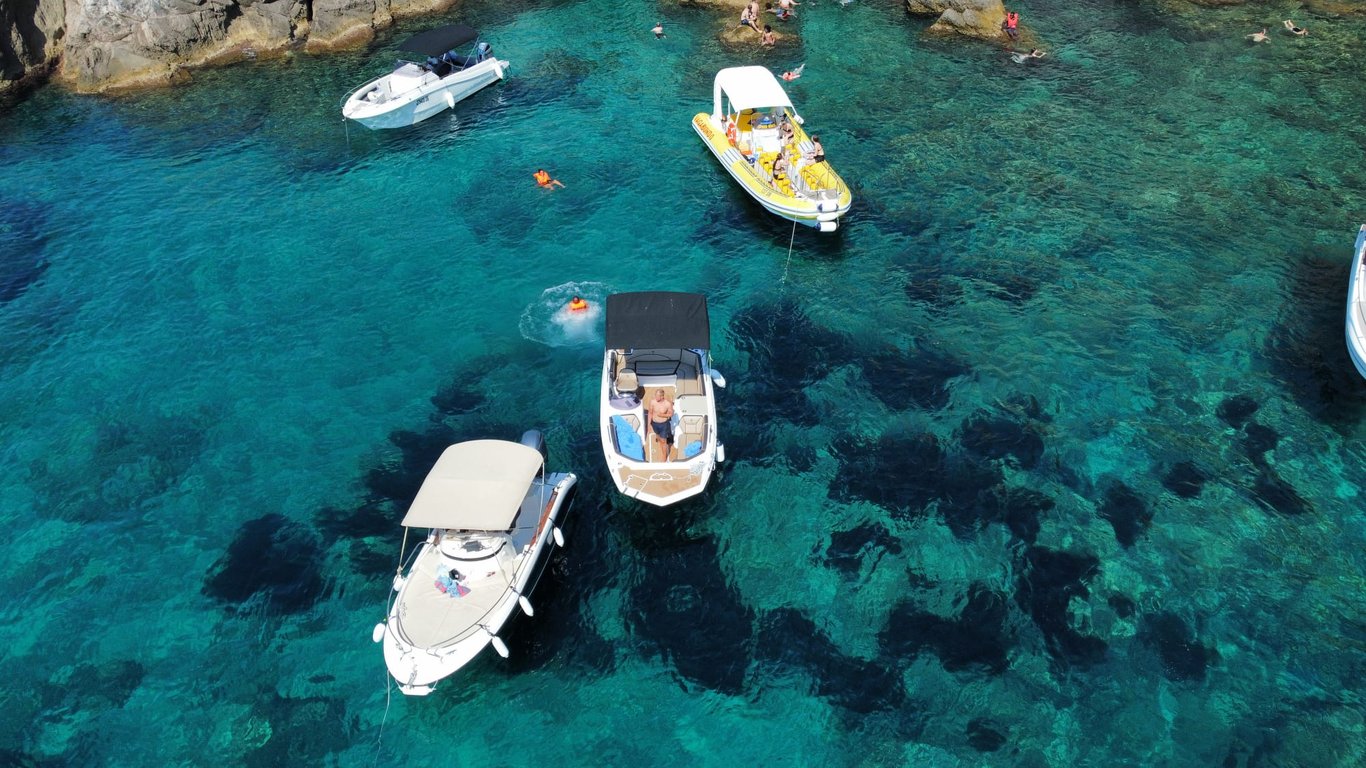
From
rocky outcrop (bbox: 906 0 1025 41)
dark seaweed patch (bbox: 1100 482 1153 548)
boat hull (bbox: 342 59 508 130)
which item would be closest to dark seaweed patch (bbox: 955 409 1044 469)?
dark seaweed patch (bbox: 1100 482 1153 548)

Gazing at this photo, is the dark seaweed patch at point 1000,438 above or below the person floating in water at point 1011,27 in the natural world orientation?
below

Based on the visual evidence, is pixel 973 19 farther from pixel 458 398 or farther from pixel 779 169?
pixel 458 398

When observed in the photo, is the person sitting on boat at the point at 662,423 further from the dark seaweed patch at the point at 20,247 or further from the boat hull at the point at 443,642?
the dark seaweed patch at the point at 20,247

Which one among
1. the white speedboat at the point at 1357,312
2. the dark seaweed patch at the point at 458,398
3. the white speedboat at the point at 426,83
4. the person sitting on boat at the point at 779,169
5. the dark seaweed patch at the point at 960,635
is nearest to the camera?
the dark seaweed patch at the point at 960,635

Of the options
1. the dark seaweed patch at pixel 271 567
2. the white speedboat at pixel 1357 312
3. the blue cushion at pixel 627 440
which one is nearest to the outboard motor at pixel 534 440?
the blue cushion at pixel 627 440

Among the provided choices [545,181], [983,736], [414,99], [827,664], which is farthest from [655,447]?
[414,99]

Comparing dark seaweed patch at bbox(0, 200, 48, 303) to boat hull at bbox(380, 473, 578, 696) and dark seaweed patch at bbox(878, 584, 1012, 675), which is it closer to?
boat hull at bbox(380, 473, 578, 696)
